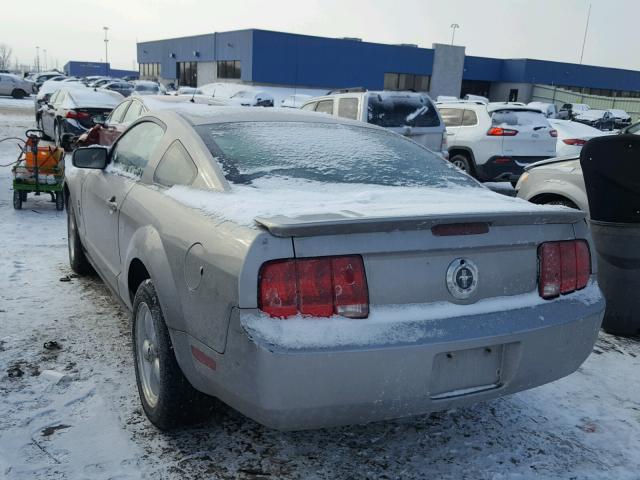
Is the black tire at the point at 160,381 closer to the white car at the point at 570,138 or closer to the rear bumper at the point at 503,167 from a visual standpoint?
the rear bumper at the point at 503,167

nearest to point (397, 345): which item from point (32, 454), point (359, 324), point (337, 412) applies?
point (359, 324)

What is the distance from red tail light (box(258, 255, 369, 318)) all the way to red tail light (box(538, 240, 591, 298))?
899 mm

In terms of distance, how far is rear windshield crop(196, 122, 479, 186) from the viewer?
9.97ft

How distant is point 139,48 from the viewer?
219ft

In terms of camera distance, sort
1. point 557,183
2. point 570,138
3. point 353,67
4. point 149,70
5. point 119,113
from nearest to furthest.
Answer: point 557,183
point 119,113
point 570,138
point 353,67
point 149,70

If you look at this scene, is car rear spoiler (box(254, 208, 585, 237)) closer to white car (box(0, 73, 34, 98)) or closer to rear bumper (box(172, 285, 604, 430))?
rear bumper (box(172, 285, 604, 430))

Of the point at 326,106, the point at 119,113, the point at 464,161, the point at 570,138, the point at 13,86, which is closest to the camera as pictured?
the point at 119,113

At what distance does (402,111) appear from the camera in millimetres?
10156

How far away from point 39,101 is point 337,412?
69.4 feet

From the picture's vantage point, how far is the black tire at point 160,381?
2705 mm

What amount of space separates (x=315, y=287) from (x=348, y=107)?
335 inches

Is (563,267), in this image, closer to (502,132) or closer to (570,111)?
(502,132)

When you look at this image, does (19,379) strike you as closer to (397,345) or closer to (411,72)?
(397,345)

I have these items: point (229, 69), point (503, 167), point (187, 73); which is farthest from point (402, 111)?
point (187, 73)
